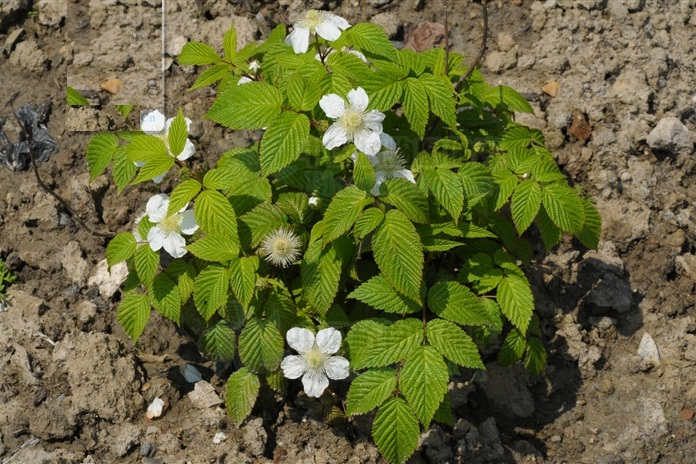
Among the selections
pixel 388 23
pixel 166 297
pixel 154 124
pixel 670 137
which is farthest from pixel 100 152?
pixel 670 137

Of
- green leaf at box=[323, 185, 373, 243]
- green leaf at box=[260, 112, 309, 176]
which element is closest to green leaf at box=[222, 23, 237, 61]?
green leaf at box=[260, 112, 309, 176]

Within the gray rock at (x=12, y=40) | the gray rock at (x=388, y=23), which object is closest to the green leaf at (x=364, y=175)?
the gray rock at (x=388, y=23)

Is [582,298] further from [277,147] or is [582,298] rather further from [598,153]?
[277,147]

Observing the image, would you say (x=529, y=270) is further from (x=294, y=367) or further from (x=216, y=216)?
(x=216, y=216)

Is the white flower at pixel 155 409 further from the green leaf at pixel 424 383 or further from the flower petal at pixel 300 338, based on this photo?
the green leaf at pixel 424 383

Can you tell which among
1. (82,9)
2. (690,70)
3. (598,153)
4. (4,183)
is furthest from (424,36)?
(4,183)
